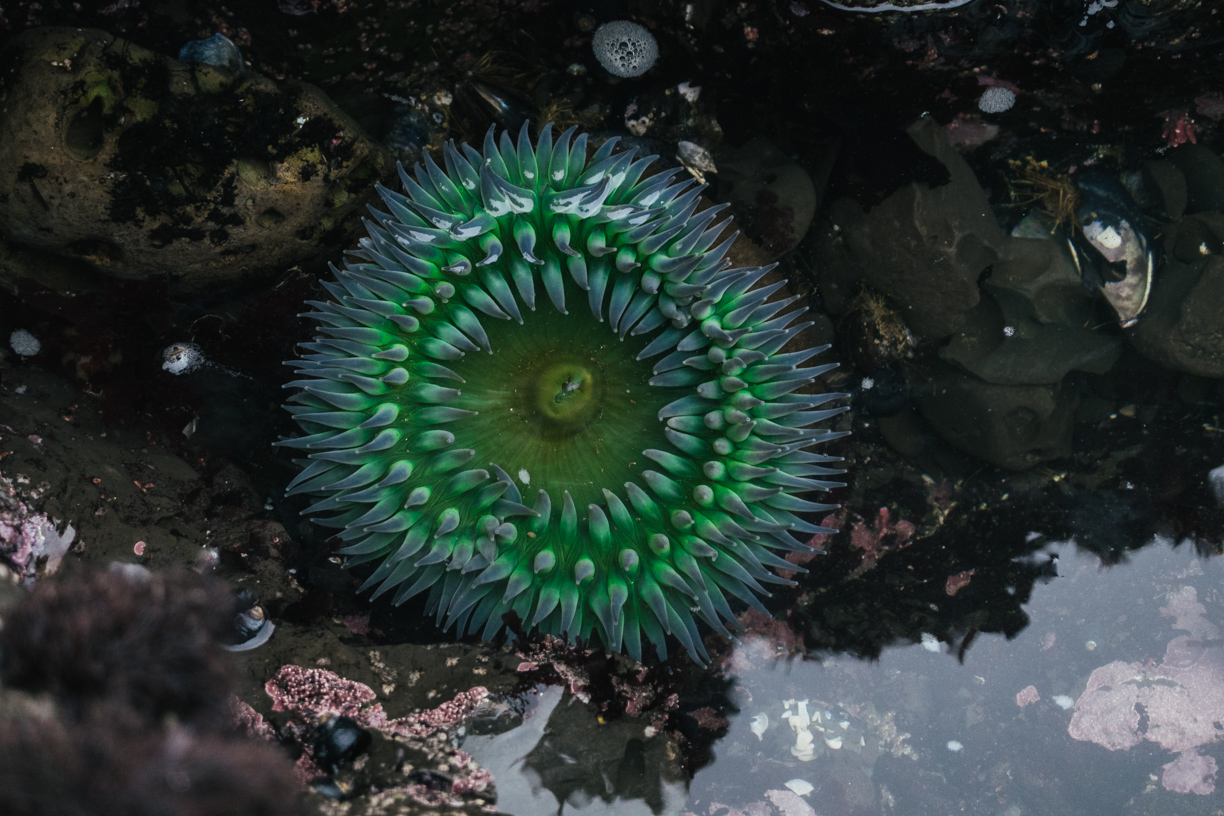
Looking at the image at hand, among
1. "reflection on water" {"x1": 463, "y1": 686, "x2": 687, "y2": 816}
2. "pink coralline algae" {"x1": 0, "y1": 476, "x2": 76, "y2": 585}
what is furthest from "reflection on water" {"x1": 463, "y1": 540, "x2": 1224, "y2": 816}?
"pink coralline algae" {"x1": 0, "y1": 476, "x2": 76, "y2": 585}

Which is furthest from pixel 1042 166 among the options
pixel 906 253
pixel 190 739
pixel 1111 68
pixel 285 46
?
pixel 190 739

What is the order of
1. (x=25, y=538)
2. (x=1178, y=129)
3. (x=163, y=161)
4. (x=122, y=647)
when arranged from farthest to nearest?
(x=1178, y=129), (x=163, y=161), (x=25, y=538), (x=122, y=647)

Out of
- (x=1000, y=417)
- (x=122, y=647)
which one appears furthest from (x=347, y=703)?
(x=1000, y=417)

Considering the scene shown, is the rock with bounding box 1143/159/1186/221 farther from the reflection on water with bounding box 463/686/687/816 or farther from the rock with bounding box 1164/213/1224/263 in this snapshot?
the reflection on water with bounding box 463/686/687/816

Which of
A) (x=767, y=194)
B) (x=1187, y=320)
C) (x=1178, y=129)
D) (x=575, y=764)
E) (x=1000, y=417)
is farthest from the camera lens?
(x=1000, y=417)

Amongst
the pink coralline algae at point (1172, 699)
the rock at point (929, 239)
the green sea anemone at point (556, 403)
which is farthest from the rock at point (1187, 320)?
the green sea anemone at point (556, 403)

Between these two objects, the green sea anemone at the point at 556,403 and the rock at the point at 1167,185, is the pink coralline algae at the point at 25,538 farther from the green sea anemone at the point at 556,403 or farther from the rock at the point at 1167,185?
the rock at the point at 1167,185

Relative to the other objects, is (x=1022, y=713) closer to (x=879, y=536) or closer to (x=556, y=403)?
(x=879, y=536)
